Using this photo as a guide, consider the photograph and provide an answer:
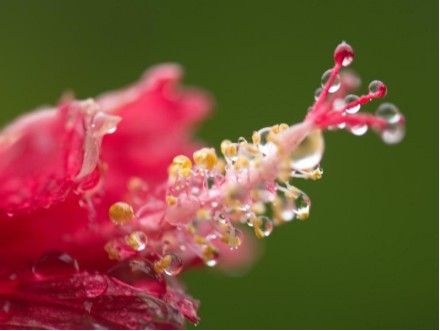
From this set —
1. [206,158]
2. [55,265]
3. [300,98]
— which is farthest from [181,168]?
[300,98]

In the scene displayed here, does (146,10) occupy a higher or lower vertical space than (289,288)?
higher

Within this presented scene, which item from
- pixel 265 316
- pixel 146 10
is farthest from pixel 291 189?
pixel 146 10

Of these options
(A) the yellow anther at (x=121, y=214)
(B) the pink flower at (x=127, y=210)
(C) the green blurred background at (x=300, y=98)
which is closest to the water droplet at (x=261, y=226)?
(B) the pink flower at (x=127, y=210)

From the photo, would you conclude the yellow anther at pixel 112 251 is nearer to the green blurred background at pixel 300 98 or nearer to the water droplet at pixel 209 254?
the water droplet at pixel 209 254

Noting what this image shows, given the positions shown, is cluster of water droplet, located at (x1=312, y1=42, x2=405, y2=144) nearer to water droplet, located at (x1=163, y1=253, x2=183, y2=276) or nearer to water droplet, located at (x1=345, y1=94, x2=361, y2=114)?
water droplet, located at (x1=345, y1=94, x2=361, y2=114)

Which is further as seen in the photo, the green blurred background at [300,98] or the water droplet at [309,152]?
the green blurred background at [300,98]

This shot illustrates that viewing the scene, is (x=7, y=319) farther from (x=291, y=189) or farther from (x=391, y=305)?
(x=391, y=305)
